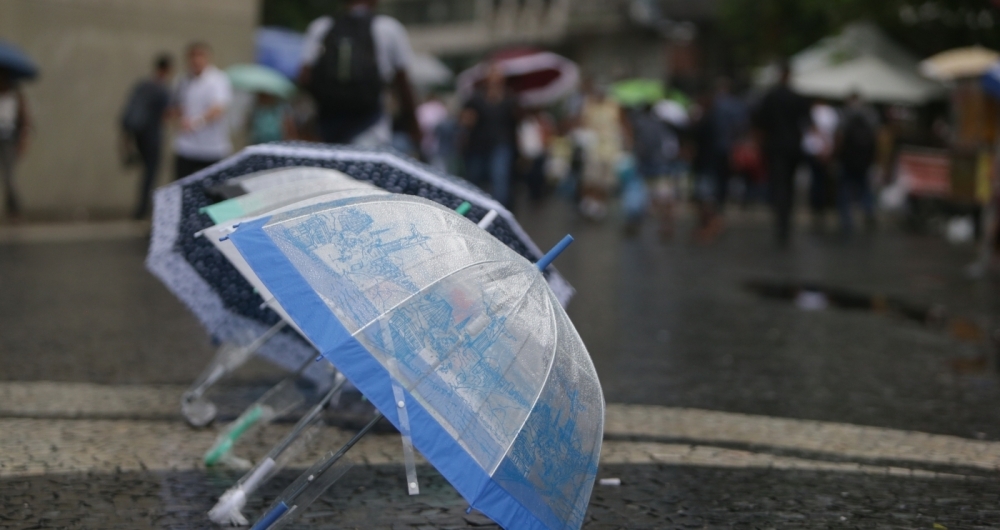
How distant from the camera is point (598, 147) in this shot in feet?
61.2

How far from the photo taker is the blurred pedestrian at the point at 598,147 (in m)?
18.3

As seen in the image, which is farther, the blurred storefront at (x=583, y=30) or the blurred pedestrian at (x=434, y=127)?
the blurred storefront at (x=583, y=30)

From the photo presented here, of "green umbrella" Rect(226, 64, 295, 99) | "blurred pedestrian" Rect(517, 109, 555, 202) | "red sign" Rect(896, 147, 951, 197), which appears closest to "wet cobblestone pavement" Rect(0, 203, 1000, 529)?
"green umbrella" Rect(226, 64, 295, 99)

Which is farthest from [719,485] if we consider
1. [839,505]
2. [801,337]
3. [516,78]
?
[516,78]

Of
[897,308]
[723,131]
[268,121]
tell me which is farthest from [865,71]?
[897,308]

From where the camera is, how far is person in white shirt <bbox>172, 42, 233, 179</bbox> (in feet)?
38.2

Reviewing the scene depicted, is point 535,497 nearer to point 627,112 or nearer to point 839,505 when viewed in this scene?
point 839,505

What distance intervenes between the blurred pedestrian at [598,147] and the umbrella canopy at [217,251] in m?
14.2

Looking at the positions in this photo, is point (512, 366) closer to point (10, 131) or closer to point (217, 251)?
point (217, 251)

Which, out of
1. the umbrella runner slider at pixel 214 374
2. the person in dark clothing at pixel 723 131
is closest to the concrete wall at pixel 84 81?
the person in dark clothing at pixel 723 131

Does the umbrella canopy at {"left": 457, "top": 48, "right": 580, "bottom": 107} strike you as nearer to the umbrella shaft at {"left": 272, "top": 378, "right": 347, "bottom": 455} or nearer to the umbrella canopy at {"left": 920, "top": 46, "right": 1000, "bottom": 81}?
the umbrella canopy at {"left": 920, "top": 46, "right": 1000, "bottom": 81}

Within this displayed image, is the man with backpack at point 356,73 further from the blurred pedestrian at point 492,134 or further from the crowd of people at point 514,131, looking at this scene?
the blurred pedestrian at point 492,134

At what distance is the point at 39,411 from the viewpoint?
15.6 ft

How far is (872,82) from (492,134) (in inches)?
480
